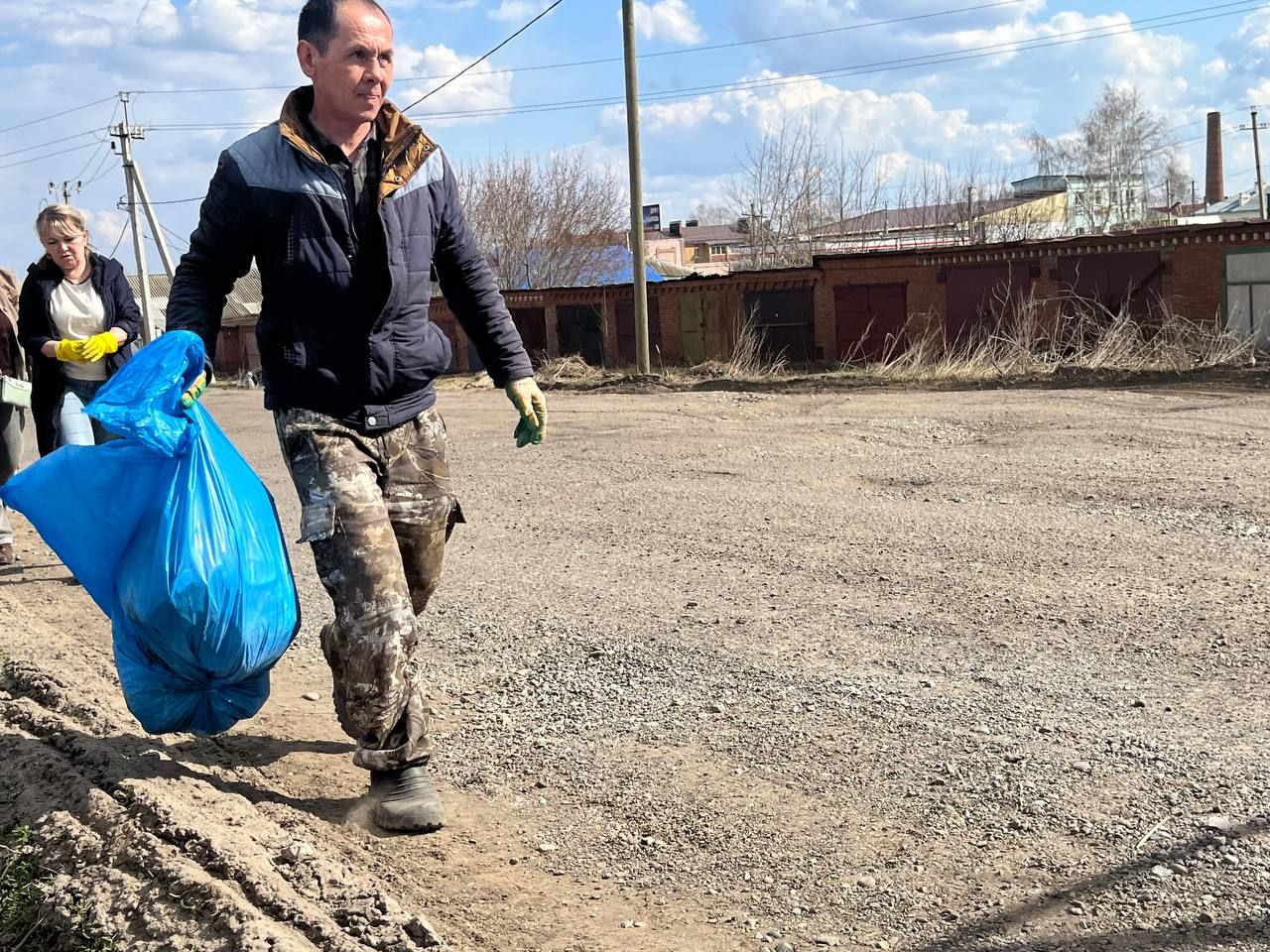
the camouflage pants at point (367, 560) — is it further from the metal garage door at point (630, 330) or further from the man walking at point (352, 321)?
the metal garage door at point (630, 330)

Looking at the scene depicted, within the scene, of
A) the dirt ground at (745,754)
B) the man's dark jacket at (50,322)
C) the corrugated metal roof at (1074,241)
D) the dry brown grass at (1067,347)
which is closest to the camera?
the dirt ground at (745,754)

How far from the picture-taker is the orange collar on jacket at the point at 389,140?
3283mm

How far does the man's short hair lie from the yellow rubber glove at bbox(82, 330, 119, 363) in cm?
338

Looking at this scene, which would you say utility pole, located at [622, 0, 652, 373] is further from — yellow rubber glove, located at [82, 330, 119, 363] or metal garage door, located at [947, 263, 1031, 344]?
yellow rubber glove, located at [82, 330, 119, 363]

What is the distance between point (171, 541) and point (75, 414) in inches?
137

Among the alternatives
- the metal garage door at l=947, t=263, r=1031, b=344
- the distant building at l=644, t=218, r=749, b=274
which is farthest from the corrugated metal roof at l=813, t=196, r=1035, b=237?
the distant building at l=644, t=218, r=749, b=274

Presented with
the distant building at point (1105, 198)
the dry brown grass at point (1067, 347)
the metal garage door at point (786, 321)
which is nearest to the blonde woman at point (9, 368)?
the dry brown grass at point (1067, 347)

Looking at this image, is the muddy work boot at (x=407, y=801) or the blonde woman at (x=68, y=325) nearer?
the muddy work boot at (x=407, y=801)

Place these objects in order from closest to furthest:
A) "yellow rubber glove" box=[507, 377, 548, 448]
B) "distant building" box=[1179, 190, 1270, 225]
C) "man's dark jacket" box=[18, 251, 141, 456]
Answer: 1. "yellow rubber glove" box=[507, 377, 548, 448]
2. "man's dark jacket" box=[18, 251, 141, 456]
3. "distant building" box=[1179, 190, 1270, 225]

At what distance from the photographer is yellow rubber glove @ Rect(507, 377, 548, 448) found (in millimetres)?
3684

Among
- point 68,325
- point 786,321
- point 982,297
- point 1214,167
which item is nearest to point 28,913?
point 68,325

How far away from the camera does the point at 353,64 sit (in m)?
3.21

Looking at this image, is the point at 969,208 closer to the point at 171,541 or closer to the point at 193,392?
the point at 193,392

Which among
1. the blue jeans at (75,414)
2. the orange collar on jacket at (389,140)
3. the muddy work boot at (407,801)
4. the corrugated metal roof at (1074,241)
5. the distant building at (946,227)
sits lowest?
the muddy work boot at (407,801)
